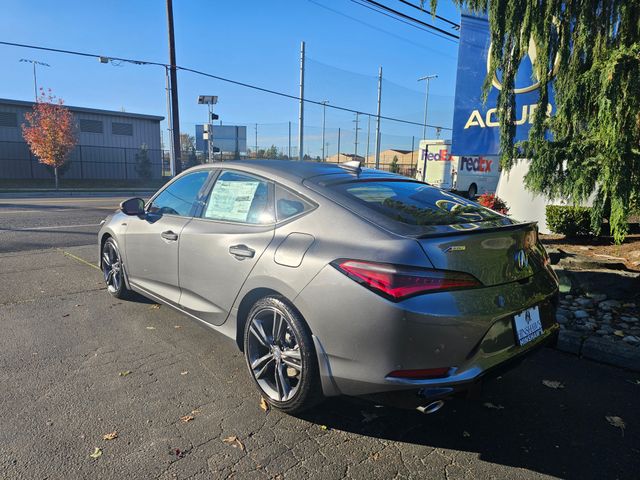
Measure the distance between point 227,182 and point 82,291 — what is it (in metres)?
2.87

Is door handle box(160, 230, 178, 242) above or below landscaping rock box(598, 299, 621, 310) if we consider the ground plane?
above

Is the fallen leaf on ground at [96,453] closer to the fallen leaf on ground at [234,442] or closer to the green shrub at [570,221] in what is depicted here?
the fallen leaf on ground at [234,442]

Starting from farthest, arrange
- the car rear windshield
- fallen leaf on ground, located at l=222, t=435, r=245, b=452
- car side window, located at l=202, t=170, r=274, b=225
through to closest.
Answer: car side window, located at l=202, t=170, r=274, b=225, the car rear windshield, fallen leaf on ground, located at l=222, t=435, r=245, b=452

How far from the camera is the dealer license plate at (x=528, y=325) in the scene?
2.54m

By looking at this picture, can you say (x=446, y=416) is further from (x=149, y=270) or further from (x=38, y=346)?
(x=38, y=346)

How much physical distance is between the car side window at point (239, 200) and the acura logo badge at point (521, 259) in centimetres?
154

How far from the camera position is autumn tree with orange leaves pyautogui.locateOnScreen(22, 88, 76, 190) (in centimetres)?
2680

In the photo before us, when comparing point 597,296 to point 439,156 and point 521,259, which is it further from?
point 439,156

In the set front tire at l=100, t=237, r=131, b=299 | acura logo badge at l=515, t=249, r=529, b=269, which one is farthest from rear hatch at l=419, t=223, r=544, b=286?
front tire at l=100, t=237, r=131, b=299

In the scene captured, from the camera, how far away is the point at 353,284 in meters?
2.35

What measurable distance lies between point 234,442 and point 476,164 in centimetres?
2402

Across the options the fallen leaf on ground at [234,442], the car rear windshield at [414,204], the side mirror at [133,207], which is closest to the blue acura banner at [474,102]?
the car rear windshield at [414,204]

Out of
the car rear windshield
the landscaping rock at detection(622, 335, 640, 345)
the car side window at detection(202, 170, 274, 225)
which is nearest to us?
the car rear windshield

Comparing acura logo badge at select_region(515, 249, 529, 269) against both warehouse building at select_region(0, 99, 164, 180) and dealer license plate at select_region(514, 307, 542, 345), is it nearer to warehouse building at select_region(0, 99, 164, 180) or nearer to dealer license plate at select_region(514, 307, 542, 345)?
dealer license plate at select_region(514, 307, 542, 345)
